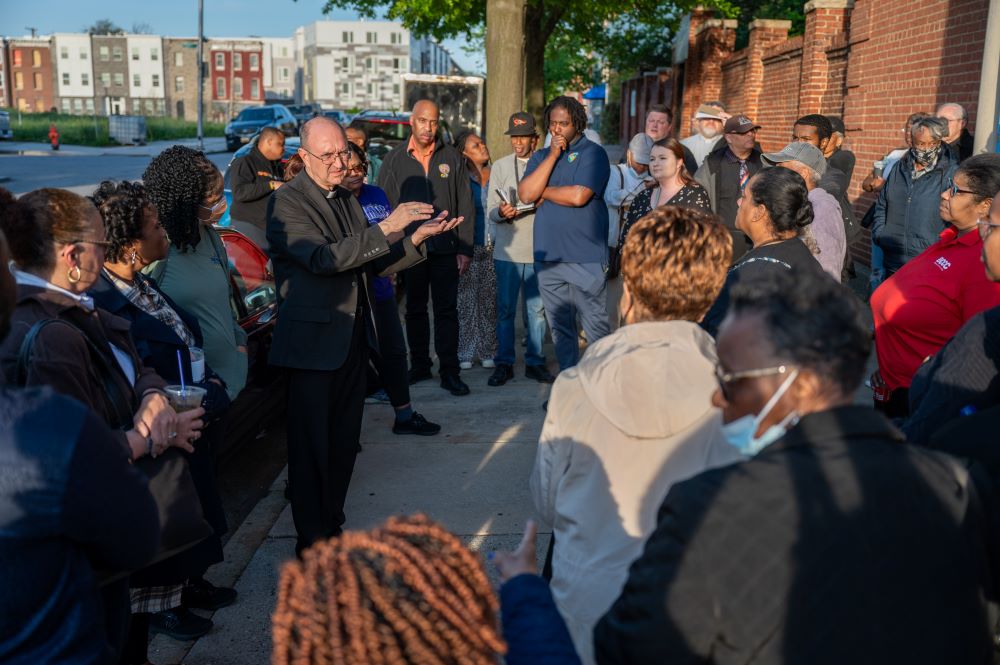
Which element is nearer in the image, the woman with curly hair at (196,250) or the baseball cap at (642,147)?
the woman with curly hair at (196,250)

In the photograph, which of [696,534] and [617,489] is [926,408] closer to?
[617,489]

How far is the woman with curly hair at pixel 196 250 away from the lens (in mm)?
3873

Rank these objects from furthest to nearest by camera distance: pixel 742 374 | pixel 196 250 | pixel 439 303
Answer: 1. pixel 439 303
2. pixel 196 250
3. pixel 742 374

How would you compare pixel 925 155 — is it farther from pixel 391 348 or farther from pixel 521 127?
pixel 391 348

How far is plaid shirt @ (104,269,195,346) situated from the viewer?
11.2 feet

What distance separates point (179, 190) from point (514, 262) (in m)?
3.38

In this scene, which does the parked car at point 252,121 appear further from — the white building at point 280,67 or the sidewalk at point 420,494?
the white building at point 280,67

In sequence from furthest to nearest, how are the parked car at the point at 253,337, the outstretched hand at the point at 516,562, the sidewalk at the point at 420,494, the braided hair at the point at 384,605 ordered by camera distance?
the parked car at the point at 253,337, the sidewalk at the point at 420,494, the outstretched hand at the point at 516,562, the braided hair at the point at 384,605

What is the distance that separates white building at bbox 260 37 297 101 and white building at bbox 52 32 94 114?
763 inches

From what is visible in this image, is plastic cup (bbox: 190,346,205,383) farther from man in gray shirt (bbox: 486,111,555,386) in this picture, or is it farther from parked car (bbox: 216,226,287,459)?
man in gray shirt (bbox: 486,111,555,386)

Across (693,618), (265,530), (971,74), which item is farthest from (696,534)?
(971,74)

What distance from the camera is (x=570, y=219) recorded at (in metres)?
6.08

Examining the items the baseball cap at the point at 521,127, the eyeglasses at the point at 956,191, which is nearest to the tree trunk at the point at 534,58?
the baseball cap at the point at 521,127

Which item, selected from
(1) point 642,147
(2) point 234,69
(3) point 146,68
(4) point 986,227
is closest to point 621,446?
(4) point 986,227
